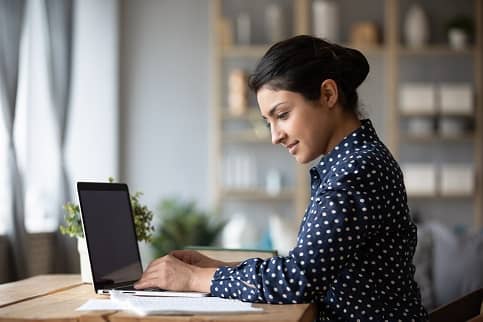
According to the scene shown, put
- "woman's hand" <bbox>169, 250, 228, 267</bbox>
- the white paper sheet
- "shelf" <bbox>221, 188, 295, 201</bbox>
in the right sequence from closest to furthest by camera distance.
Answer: the white paper sheet
"woman's hand" <bbox>169, 250, 228, 267</bbox>
"shelf" <bbox>221, 188, 295, 201</bbox>

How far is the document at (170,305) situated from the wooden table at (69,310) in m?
0.02

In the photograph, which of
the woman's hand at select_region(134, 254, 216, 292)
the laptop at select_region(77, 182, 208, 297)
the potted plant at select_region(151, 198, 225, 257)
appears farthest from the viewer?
the potted plant at select_region(151, 198, 225, 257)

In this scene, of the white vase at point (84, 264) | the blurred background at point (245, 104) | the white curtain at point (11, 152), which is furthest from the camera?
the blurred background at point (245, 104)

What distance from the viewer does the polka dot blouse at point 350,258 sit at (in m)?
1.79

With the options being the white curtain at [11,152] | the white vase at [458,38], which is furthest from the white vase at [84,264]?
the white vase at [458,38]

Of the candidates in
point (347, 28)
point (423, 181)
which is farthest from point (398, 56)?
point (423, 181)

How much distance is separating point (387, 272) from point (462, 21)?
5410 millimetres

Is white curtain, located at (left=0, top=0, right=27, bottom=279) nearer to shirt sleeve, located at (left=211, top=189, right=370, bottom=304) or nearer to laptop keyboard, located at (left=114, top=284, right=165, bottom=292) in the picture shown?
laptop keyboard, located at (left=114, top=284, right=165, bottom=292)

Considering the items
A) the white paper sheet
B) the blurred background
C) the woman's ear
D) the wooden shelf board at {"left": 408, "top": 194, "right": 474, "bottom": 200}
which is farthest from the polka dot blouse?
the wooden shelf board at {"left": 408, "top": 194, "right": 474, "bottom": 200}

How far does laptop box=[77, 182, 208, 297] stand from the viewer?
208 cm

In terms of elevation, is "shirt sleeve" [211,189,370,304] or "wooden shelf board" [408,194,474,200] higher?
"shirt sleeve" [211,189,370,304]

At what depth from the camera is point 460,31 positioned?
6.98 m

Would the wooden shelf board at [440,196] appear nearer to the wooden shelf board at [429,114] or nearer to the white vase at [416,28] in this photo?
the wooden shelf board at [429,114]

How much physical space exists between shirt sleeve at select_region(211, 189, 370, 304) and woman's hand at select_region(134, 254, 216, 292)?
5.5 inches
